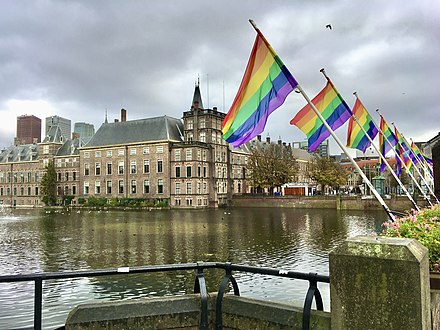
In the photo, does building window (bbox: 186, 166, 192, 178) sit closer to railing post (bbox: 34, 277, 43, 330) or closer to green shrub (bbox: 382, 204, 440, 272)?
green shrub (bbox: 382, 204, 440, 272)

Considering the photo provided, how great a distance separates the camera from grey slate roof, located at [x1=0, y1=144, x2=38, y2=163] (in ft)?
324

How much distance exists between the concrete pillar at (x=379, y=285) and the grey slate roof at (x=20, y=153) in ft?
350

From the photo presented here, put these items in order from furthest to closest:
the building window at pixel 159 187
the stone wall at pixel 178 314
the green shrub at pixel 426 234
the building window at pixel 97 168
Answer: the building window at pixel 97 168
the building window at pixel 159 187
the green shrub at pixel 426 234
the stone wall at pixel 178 314

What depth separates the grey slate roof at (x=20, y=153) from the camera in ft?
324

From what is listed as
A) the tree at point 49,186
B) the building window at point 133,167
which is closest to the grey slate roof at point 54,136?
the tree at point 49,186

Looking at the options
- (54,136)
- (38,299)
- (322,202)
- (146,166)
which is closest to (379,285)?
(38,299)

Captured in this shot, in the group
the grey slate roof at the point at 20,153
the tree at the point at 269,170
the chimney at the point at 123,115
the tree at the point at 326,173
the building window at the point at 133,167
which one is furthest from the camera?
the grey slate roof at the point at 20,153

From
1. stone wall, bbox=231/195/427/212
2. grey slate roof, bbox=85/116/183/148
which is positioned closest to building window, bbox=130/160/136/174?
grey slate roof, bbox=85/116/183/148

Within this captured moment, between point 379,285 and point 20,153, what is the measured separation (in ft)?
368

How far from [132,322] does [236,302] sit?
122 cm

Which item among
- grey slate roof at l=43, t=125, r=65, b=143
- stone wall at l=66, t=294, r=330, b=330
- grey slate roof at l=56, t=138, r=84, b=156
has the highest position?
grey slate roof at l=43, t=125, r=65, b=143

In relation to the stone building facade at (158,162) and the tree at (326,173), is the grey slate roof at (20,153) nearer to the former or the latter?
the stone building facade at (158,162)

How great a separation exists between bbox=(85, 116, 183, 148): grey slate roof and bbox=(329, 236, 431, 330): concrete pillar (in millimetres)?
71498

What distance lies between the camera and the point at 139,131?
256 feet
